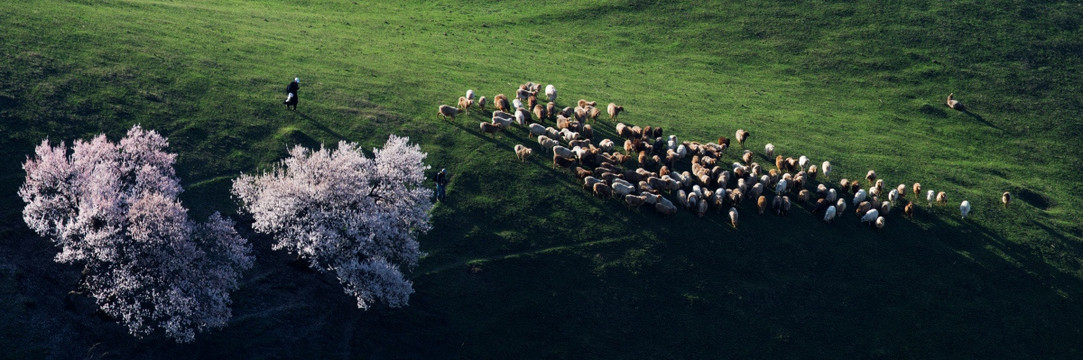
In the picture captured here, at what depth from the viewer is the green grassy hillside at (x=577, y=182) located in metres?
40.0

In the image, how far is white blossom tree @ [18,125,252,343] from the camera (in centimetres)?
3628

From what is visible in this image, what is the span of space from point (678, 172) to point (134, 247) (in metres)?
31.2

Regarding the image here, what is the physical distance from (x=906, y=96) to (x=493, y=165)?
43.1 meters

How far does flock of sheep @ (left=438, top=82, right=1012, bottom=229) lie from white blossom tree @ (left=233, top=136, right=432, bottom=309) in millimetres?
11191

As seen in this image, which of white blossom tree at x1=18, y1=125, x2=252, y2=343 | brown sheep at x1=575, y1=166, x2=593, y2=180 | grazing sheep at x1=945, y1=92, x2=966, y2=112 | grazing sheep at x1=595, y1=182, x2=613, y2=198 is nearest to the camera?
white blossom tree at x1=18, y1=125, x2=252, y2=343

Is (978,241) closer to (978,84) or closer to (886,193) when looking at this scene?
(886,193)

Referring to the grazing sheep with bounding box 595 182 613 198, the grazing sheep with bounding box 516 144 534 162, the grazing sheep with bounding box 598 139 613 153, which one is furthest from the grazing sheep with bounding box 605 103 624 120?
the grazing sheep with bounding box 595 182 613 198

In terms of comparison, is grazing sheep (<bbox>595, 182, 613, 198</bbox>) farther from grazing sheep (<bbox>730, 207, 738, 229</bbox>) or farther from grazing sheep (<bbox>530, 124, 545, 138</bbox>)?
grazing sheep (<bbox>530, 124, 545, 138</bbox>)

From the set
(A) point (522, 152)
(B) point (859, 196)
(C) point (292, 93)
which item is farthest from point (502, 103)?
(B) point (859, 196)

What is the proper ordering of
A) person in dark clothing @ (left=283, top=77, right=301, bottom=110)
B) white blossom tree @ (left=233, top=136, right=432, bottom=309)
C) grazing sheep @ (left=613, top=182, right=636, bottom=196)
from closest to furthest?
white blossom tree @ (left=233, top=136, right=432, bottom=309)
grazing sheep @ (left=613, top=182, right=636, bottom=196)
person in dark clothing @ (left=283, top=77, right=301, bottom=110)

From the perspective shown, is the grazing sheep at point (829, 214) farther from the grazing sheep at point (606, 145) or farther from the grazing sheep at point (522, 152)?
the grazing sheep at point (522, 152)

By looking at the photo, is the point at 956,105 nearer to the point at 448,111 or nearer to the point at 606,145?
the point at 606,145

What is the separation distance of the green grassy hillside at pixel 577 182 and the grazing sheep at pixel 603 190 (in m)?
0.53

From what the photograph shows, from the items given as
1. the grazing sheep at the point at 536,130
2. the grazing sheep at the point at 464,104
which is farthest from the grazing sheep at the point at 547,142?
the grazing sheep at the point at 464,104
